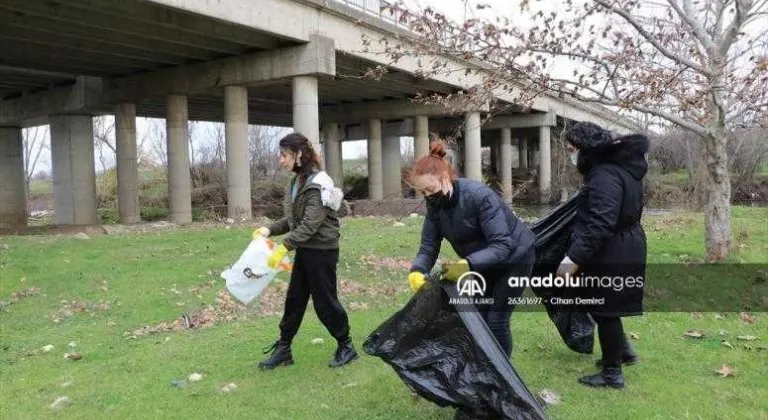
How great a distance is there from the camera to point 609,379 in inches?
165

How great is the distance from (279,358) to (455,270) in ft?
6.85

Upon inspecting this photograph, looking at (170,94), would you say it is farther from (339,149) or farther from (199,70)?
(339,149)

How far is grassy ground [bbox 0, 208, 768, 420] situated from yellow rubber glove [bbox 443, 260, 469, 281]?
0.91 m

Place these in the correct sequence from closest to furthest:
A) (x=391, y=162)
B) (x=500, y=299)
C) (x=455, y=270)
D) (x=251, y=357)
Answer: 1. (x=455, y=270)
2. (x=500, y=299)
3. (x=251, y=357)
4. (x=391, y=162)

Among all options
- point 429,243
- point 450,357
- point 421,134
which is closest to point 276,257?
point 429,243

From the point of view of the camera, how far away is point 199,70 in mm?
20453

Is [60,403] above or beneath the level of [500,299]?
beneath

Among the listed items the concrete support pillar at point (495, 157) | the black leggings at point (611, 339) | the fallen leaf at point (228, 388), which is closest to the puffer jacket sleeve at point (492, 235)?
the black leggings at point (611, 339)

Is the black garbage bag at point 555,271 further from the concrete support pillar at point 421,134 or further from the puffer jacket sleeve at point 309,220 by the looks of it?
the concrete support pillar at point 421,134

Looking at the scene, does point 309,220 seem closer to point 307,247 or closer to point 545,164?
point 307,247

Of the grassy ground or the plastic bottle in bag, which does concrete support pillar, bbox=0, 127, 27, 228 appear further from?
the plastic bottle in bag

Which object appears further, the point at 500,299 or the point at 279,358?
the point at 279,358

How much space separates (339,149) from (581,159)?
34188 millimetres

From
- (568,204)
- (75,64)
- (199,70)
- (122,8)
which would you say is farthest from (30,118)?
(568,204)
